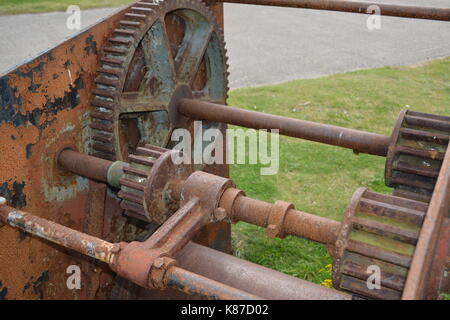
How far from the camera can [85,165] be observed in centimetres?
262

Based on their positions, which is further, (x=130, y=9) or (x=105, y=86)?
(x=130, y=9)

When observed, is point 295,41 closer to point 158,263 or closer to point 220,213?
point 220,213

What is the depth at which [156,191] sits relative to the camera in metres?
2.29

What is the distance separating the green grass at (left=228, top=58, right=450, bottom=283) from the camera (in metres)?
4.81

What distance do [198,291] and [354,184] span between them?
4437mm

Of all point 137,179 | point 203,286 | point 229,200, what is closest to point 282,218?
point 229,200

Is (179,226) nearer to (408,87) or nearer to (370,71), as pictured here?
(408,87)

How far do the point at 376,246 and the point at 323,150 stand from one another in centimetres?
485

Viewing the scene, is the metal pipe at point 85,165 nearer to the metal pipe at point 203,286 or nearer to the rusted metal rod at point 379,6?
the metal pipe at point 203,286

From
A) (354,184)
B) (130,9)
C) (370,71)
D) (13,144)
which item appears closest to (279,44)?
(370,71)

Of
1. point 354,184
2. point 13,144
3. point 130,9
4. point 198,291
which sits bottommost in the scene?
point 354,184

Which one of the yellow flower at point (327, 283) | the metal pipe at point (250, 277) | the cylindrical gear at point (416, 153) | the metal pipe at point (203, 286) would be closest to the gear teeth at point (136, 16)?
the metal pipe at point (250, 277)

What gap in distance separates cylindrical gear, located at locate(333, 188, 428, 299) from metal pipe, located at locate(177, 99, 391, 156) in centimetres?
104

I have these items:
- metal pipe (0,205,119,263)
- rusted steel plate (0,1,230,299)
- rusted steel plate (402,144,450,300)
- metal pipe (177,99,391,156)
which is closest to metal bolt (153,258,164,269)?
metal pipe (0,205,119,263)
